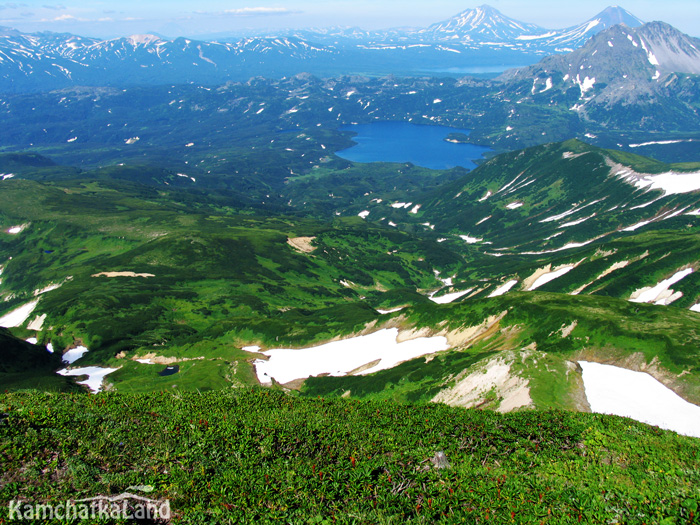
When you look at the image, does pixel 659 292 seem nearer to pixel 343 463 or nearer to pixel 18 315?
pixel 343 463

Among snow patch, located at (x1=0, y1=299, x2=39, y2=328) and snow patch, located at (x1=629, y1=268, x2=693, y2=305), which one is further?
snow patch, located at (x1=0, y1=299, x2=39, y2=328)

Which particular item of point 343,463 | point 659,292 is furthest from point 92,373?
point 659,292

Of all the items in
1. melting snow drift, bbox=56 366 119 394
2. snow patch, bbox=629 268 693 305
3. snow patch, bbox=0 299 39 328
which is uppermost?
snow patch, bbox=629 268 693 305

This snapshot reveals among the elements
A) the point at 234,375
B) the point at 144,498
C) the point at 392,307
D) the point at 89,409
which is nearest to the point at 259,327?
the point at 234,375

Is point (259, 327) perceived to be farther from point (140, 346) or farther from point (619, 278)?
point (619, 278)

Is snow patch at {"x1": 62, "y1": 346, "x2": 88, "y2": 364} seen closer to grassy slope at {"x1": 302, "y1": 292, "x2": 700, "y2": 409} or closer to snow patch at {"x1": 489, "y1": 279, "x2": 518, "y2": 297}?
grassy slope at {"x1": 302, "y1": 292, "x2": 700, "y2": 409}

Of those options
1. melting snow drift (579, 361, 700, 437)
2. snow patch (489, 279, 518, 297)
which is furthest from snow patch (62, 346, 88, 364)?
snow patch (489, 279, 518, 297)

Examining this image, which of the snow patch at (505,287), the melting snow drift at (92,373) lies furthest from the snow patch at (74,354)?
the snow patch at (505,287)
